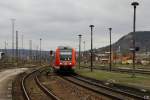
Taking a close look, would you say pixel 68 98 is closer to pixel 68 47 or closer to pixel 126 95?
pixel 126 95

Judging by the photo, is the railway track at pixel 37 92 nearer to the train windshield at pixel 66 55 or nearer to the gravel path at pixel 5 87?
the gravel path at pixel 5 87

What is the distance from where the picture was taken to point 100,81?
37281 millimetres

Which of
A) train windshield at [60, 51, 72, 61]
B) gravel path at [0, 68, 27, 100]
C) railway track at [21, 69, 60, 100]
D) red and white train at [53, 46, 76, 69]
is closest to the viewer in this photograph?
railway track at [21, 69, 60, 100]

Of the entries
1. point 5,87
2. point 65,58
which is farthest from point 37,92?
point 65,58

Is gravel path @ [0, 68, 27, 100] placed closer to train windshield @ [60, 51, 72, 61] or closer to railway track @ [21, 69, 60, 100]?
railway track @ [21, 69, 60, 100]

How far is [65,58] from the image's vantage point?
52.6 metres

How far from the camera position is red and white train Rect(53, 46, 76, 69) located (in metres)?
52.3

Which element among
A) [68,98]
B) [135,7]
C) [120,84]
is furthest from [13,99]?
[135,7]

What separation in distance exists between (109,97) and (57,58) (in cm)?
2872

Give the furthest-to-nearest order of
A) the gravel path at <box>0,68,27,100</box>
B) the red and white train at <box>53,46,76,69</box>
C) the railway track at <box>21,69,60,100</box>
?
the red and white train at <box>53,46,76,69</box> → the gravel path at <box>0,68,27,100</box> → the railway track at <box>21,69,60,100</box>

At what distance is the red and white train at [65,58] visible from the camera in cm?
5234

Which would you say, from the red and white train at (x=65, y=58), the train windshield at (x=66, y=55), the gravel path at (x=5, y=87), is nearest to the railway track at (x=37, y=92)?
the gravel path at (x=5, y=87)

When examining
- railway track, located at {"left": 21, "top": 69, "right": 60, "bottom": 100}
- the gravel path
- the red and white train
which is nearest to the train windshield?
the red and white train

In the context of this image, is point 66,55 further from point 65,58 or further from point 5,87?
point 5,87
